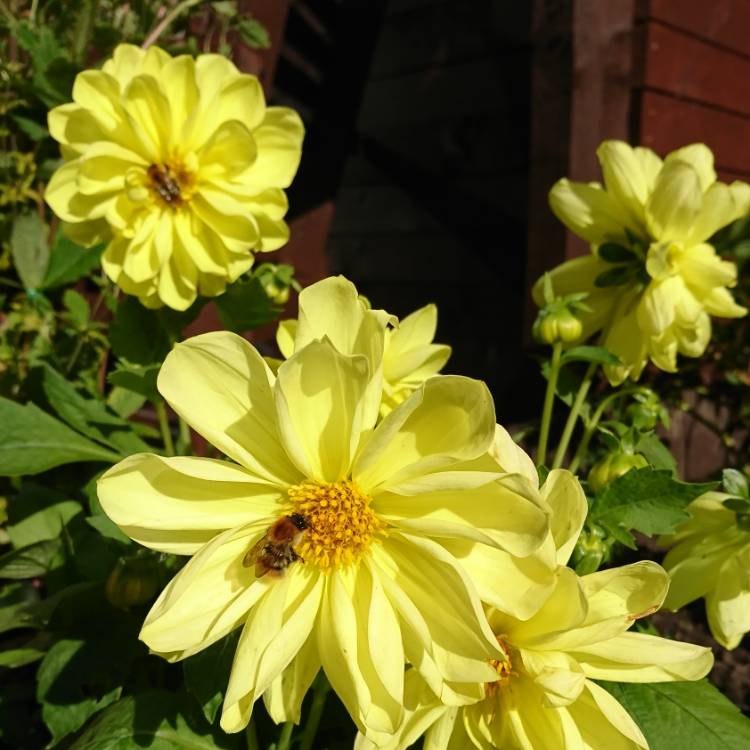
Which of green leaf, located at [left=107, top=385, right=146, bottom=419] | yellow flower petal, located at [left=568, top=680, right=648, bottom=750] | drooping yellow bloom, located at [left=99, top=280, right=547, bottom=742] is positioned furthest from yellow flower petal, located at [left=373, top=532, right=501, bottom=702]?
green leaf, located at [left=107, top=385, right=146, bottom=419]

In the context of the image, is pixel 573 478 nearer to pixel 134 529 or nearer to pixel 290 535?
pixel 290 535

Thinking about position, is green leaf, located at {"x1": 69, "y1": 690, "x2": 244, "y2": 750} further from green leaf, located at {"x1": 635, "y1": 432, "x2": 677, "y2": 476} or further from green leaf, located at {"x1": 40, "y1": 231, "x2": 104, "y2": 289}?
green leaf, located at {"x1": 40, "y1": 231, "x2": 104, "y2": 289}

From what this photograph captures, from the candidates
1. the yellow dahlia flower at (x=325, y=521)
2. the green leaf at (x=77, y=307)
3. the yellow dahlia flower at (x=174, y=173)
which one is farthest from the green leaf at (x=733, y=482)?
the green leaf at (x=77, y=307)

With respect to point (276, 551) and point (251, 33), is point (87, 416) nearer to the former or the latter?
point (276, 551)

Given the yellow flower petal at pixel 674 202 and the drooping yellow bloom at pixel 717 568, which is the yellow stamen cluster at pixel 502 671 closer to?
the drooping yellow bloom at pixel 717 568

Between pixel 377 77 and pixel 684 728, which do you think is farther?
pixel 377 77

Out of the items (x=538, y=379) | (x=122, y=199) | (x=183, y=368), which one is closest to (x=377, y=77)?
(x=538, y=379)

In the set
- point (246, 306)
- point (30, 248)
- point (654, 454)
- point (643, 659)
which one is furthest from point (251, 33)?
point (643, 659)
